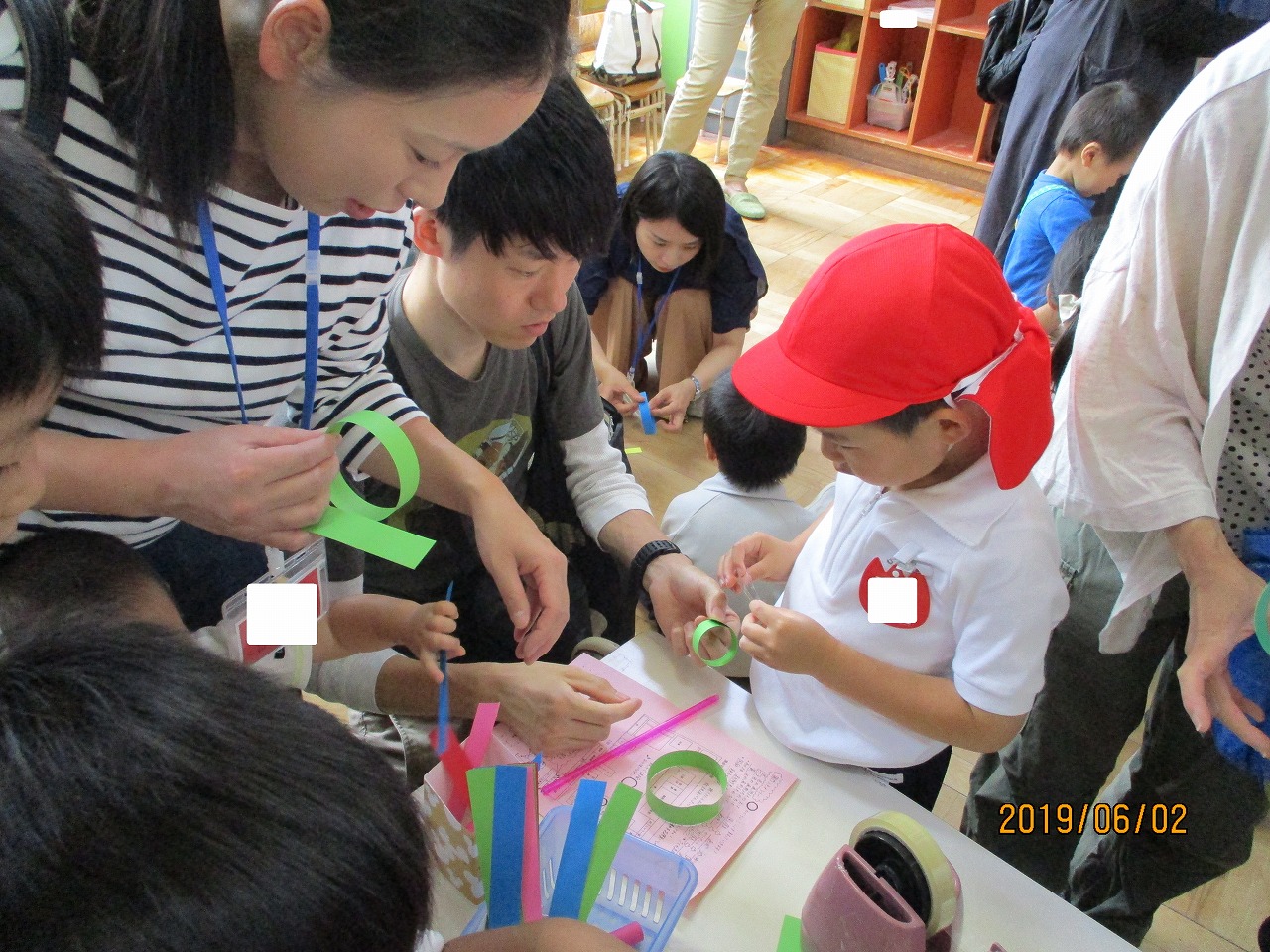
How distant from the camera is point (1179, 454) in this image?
978 mm

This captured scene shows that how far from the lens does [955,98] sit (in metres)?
5.04

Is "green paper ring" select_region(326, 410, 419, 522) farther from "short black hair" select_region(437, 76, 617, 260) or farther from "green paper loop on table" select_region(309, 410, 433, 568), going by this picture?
"short black hair" select_region(437, 76, 617, 260)

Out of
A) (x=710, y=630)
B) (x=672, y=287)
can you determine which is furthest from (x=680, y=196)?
(x=710, y=630)

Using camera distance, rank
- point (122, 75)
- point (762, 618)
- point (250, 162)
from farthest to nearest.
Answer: point (762, 618) → point (250, 162) → point (122, 75)

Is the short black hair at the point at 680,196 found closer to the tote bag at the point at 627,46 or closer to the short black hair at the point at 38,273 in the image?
the short black hair at the point at 38,273

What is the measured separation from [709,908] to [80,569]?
62 centimetres

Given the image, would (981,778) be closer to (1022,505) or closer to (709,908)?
(1022,505)

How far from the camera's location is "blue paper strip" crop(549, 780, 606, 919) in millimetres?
735

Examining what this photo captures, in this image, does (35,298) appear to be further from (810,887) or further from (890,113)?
(890,113)

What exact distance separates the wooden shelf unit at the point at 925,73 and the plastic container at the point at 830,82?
0.12ft

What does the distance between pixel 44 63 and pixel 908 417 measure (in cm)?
80

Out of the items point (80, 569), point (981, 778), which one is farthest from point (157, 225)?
point (981, 778)

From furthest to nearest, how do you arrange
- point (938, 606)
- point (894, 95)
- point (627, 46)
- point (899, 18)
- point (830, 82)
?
point (830, 82)
point (894, 95)
point (899, 18)
point (627, 46)
point (938, 606)

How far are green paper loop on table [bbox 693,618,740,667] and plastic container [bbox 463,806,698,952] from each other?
11.8 inches
